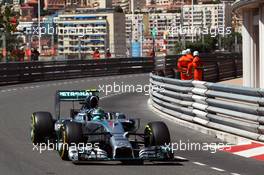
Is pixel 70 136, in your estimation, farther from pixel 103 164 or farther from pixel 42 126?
pixel 42 126

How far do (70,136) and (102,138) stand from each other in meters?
0.59

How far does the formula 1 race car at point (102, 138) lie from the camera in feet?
34.6

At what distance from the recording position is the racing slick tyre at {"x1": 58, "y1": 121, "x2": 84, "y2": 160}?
35.3ft

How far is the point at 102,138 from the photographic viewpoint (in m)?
11.1

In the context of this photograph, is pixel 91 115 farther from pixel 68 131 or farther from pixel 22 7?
pixel 22 7

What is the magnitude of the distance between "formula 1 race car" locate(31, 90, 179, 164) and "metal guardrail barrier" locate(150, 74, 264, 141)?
2292 millimetres

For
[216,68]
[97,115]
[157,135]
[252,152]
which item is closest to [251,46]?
[216,68]

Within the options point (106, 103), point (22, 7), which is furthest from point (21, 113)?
point (22, 7)

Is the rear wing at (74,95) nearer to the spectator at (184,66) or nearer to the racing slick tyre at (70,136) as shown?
the racing slick tyre at (70,136)

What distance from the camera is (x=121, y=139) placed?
34.5 feet

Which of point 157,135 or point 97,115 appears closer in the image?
point 157,135

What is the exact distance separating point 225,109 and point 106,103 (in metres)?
9.35
